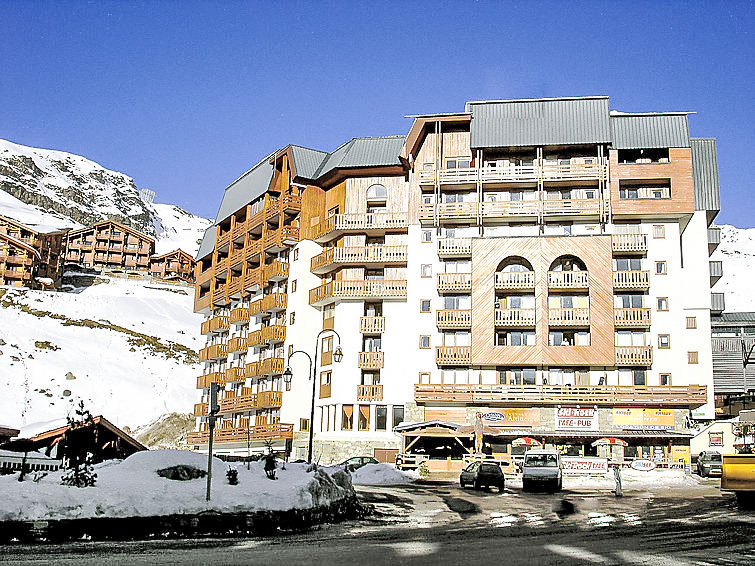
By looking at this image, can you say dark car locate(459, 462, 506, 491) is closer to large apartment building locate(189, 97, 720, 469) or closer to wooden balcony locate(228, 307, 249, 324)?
large apartment building locate(189, 97, 720, 469)

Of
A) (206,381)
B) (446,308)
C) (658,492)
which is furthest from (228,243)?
(658,492)

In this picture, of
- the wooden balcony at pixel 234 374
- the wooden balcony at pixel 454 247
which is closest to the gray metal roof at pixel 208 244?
the wooden balcony at pixel 234 374

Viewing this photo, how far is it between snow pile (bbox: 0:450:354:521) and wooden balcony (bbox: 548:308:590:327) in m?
36.5

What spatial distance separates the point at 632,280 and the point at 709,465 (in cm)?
1546

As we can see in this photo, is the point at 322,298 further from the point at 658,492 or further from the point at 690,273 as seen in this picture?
the point at 658,492

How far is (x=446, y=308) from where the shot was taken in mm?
62156

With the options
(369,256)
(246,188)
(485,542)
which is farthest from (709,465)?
(246,188)

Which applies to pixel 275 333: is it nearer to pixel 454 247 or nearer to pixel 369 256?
pixel 369 256

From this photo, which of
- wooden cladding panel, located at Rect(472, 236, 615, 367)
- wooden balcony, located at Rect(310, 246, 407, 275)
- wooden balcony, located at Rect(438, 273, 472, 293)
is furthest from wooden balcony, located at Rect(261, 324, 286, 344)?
wooden cladding panel, located at Rect(472, 236, 615, 367)

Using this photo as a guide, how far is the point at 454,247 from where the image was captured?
6222 centimetres

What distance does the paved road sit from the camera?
14.6m

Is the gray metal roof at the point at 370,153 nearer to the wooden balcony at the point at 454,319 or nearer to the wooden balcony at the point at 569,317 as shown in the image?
the wooden balcony at the point at 454,319

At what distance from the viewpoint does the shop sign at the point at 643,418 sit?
57.3 metres

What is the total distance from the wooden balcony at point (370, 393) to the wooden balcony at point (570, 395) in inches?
127
